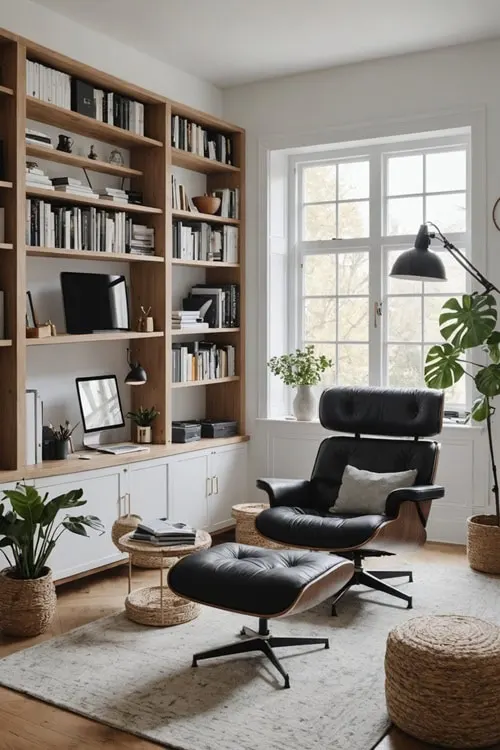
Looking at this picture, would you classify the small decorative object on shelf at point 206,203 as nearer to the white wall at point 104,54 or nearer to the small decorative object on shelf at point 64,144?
the white wall at point 104,54

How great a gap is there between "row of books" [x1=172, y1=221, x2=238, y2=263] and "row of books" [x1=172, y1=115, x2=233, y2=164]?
0.46 metres

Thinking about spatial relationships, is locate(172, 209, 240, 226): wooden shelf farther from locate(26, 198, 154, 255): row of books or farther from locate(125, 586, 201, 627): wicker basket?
locate(125, 586, 201, 627): wicker basket

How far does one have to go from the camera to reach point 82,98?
449 cm

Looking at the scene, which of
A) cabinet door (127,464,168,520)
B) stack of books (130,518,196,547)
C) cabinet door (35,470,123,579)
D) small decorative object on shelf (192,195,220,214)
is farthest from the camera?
small decorative object on shelf (192,195,220,214)

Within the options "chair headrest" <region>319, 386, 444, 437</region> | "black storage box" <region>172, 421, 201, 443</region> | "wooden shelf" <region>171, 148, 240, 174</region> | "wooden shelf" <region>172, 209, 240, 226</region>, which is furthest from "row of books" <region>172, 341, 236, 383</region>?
"wooden shelf" <region>171, 148, 240, 174</region>

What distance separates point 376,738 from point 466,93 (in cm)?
381

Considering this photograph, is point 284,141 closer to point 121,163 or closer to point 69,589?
point 121,163

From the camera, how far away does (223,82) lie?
5.76 m

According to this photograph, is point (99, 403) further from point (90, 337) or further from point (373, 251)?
point (373, 251)

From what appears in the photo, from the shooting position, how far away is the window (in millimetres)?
5410

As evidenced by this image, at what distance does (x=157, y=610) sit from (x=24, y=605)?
22.6 inches

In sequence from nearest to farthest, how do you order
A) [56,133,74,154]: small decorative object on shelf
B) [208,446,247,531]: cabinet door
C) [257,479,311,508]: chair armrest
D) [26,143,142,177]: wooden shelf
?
[26,143,142,177]: wooden shelf < [257,479,311,508]: chair armrest < [56,133,74,154]: small decorative object on shelf < [208,446,247,531]: cabinet door

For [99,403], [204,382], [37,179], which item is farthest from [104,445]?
[37,179]

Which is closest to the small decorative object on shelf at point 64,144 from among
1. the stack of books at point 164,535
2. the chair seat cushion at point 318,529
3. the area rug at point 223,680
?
the stack of books at point 164,535
